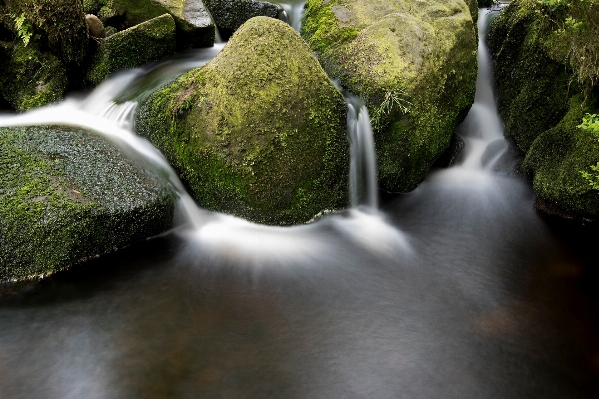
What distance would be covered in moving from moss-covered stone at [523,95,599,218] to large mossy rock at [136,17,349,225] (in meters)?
2.82

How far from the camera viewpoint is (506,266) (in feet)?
18.1

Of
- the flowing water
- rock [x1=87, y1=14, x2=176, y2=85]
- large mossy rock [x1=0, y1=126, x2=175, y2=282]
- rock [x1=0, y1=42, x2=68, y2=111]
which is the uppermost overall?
rock [x1=87, y1=14, x2=176, y2=85]

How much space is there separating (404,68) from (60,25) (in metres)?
4.80

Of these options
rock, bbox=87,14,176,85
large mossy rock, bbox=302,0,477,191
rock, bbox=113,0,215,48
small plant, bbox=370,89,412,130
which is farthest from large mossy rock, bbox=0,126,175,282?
rock, bbox=113,0,215,48

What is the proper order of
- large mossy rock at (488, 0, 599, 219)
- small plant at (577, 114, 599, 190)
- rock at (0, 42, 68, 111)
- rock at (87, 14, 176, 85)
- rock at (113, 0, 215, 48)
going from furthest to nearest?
1. rock at (113, 0, 215, 48)
2. rock at (87, 14, 176, 85)
3. rock at (0, 42, 68, 111)
4. large mossy rock at (488, 0, 599, 219)
5. small plant at (577, 114, 599, 190)

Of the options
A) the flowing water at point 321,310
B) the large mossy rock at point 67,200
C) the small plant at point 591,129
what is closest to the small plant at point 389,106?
the flowing water at point 321,310

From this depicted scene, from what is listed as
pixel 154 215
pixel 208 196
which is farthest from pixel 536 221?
pixel 154 215

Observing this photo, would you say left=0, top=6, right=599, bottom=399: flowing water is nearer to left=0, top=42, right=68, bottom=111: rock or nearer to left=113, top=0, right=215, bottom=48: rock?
left=0, top=42, right=68, bottom=111: rock

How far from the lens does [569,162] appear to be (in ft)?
20.0

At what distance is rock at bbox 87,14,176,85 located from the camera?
723 centimetres

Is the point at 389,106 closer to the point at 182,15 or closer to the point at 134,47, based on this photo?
the point at 134,47

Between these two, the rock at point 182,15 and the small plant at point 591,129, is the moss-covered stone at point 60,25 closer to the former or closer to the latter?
the rock at point 182,15

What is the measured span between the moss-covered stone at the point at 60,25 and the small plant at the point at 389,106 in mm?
4434

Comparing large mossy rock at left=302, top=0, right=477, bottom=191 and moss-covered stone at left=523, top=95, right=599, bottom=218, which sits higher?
large mossy rock at left=302, top=0, right=477, bottom=191
